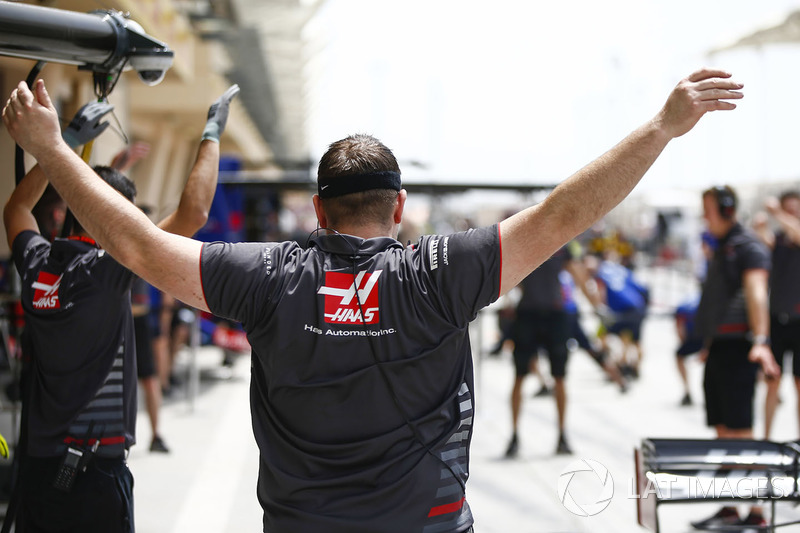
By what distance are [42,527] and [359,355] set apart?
5.15 ft

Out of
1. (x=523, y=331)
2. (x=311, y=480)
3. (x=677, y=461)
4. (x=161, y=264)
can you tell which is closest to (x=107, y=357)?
(x=161, y=264)

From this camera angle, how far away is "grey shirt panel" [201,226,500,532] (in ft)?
6.59

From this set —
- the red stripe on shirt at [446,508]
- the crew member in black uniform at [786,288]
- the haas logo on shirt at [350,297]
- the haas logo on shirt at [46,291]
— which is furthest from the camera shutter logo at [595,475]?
the crew member in black uniform at [786,288]

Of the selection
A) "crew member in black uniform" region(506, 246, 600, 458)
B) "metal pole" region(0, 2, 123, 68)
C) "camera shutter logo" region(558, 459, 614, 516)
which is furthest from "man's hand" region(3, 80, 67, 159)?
"crew member in black uniform" region(506, 246, 600, 458)

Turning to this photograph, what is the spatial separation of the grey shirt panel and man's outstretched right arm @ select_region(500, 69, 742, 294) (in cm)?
11

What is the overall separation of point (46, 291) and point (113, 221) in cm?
105

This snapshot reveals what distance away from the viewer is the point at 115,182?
10.0 feet

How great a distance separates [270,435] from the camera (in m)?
2.11

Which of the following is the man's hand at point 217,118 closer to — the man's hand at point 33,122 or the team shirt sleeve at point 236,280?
the man's hand at point 33,122

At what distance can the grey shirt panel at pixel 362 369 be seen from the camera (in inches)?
79.0

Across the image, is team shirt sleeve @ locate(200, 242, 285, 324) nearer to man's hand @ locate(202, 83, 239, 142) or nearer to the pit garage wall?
man's hand @ locate(202, 83, 239, 142)

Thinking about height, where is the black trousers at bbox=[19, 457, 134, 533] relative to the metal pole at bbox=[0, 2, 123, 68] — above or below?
below

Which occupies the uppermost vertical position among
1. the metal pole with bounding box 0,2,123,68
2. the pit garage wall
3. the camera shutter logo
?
the pit garage wall

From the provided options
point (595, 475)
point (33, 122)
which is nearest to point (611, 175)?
point (33, 122)
